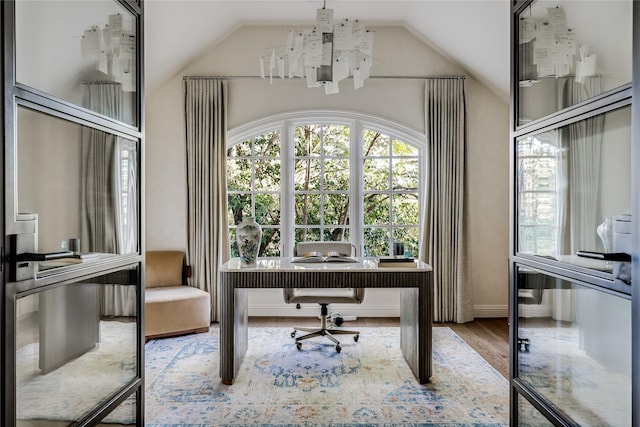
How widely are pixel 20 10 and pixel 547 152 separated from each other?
1.80 m

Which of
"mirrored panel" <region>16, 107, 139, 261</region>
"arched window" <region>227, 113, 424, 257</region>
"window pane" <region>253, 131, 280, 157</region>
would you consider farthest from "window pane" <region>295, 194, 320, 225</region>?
"mirrored panel" <region>16, 107, 139, 261</region>

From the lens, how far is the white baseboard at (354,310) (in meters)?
4.91

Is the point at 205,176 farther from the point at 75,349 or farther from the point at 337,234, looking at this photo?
the point at 75,349

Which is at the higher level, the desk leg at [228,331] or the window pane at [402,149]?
the window pane at [402,149]

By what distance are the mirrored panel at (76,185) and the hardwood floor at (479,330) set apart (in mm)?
2819

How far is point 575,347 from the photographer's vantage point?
61.7 inches

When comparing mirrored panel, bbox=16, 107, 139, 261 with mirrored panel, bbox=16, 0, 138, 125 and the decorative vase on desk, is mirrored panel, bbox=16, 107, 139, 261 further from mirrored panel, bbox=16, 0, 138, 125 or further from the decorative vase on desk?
the decorative vase on desk

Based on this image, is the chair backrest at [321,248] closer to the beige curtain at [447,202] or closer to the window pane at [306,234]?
the window pane at [306,234]

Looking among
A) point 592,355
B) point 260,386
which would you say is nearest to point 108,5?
point 592,355

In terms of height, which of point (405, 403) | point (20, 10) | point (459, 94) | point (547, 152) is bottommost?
point (405, 403)

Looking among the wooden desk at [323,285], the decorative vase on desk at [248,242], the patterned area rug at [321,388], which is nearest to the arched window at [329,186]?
the patterned area rug at [321,388]

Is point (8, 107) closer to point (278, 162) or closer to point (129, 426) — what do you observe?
point (129, 426)

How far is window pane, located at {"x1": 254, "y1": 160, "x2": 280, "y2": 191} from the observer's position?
5.00m

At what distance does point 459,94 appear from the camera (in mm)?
4758
